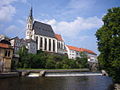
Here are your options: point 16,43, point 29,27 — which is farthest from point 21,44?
point 29,27

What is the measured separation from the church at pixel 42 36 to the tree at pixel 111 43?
80.3 m

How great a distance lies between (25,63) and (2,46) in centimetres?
1827

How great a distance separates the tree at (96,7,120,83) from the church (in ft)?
263

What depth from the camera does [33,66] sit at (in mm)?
63000

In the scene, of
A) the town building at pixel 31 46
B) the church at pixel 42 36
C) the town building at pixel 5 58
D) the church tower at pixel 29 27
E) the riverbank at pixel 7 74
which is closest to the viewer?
the riverbank at pixel 7 74

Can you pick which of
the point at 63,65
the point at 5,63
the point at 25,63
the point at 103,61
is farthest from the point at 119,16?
the point at 63,65

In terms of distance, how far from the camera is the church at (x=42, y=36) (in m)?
102

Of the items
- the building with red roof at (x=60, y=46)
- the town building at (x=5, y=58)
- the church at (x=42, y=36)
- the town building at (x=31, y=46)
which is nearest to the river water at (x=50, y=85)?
the town building at (x=5, y=58)

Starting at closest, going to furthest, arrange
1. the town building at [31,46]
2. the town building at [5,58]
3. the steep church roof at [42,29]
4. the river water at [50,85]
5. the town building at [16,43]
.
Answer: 1. the river water at [50,85]
2. the town building at [5,58]
3. the town building at [16,43]
4. the town building at [31,46]
5. the steep church roof at [42,29]

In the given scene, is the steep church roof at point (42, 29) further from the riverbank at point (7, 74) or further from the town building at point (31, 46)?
the riverbank at point (7, 74)

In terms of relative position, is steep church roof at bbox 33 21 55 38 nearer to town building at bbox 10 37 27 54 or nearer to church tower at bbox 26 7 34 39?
church tower at bbox 26 7 34 39

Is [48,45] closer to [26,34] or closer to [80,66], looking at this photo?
[26,34]

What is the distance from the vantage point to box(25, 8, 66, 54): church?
102 m

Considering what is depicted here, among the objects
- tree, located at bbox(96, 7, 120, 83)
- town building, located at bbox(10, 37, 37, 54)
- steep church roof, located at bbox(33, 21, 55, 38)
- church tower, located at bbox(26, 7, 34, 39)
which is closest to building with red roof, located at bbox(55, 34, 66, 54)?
steep church roof, located at bbox(33, 21, 55, 38)
